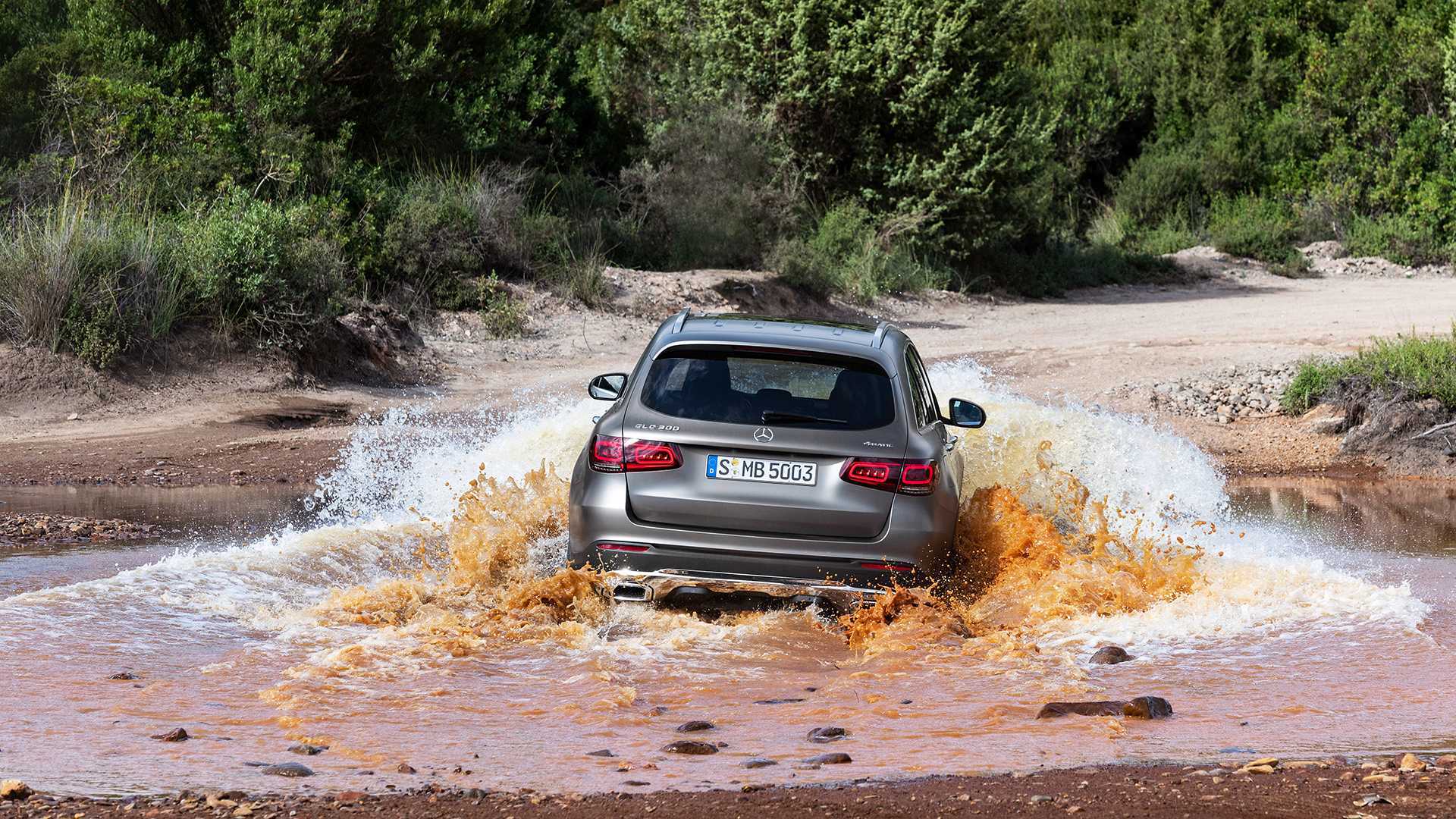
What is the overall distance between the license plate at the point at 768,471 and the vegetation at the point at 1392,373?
9586 millimetres

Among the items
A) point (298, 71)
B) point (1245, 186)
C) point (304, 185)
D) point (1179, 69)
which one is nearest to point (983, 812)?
point (304, 185)

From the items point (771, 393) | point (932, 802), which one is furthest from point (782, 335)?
point (932, 802)

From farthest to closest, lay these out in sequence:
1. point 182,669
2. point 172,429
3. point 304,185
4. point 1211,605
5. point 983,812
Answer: point 304,185
point 172,429
point 1211,605
point 182,669
point 983,812

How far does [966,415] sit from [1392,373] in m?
8.43

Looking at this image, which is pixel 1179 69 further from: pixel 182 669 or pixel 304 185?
pixel 182 669

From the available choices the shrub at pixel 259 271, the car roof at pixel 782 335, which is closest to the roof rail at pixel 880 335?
the car roof at pixel 782 335

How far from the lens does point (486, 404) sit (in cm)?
1611

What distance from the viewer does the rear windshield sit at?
6.93 meters

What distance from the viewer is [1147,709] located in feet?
19.3

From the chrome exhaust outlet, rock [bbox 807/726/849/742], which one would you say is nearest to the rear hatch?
the chrome exhaust outlet

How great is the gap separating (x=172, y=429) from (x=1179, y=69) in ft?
115

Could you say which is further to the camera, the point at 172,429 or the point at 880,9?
the point at 880,9

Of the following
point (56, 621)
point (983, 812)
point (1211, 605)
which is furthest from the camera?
point (1211, 605)

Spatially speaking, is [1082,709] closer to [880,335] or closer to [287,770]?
[880,335]
